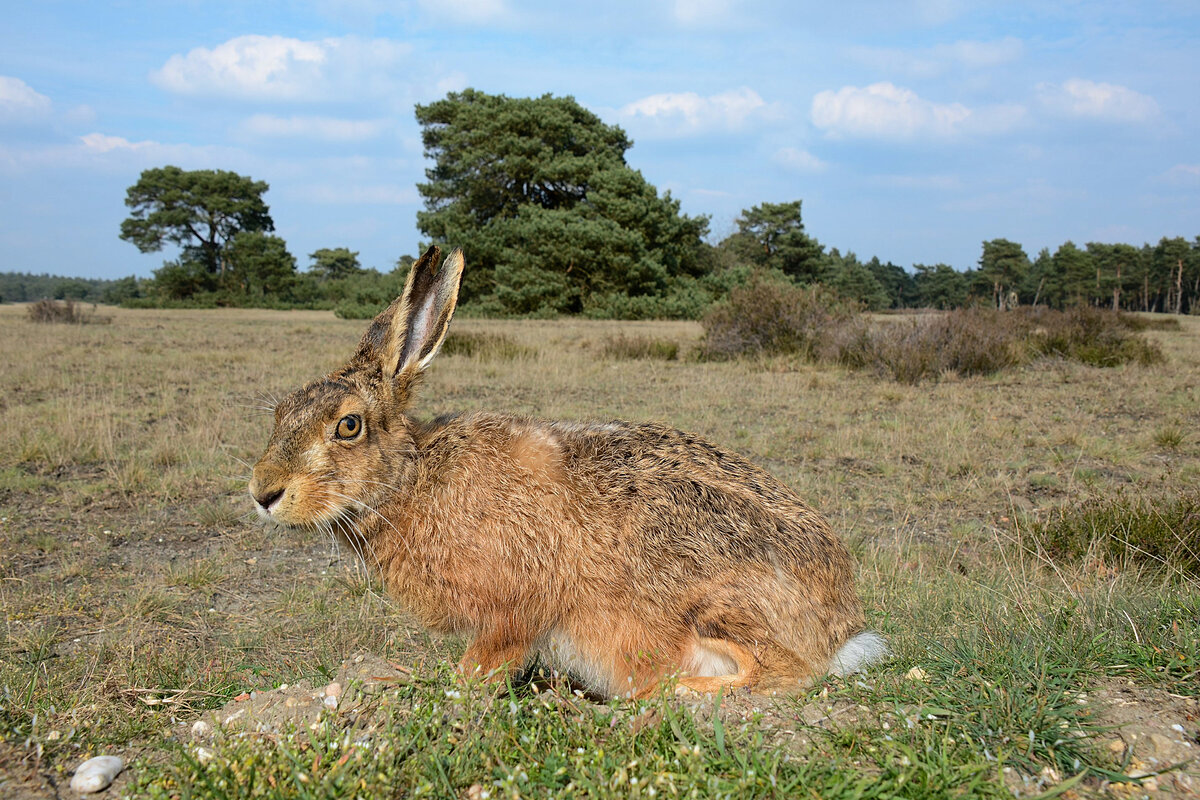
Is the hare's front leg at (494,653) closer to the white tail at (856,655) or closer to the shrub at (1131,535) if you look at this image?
the white tail at (856,655)

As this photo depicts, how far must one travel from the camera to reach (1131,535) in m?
5.23

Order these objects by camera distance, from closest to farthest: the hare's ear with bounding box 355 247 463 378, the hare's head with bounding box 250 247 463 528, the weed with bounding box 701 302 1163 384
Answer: the hare's head with bounding box 250 247 463 528
the hare's ear with bounding box 355 247 463 378
the weed with bounding box 701 302 1163 384

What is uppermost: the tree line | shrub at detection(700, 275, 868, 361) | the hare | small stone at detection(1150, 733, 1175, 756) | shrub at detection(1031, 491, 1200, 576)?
the tree line

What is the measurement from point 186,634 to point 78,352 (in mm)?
13990

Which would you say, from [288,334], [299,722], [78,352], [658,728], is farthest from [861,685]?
[288,334]

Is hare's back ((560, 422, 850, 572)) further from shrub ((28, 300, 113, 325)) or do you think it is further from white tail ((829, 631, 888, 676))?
shrub ((28, 300, 113, 325))

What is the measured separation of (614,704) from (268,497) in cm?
156

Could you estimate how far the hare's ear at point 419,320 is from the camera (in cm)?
351

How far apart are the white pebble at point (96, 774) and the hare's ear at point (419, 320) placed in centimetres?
176

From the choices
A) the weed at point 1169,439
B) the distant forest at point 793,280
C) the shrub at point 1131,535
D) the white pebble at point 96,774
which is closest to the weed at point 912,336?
the weed at point 1169,439

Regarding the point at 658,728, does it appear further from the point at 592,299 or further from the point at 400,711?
the point at 592,299

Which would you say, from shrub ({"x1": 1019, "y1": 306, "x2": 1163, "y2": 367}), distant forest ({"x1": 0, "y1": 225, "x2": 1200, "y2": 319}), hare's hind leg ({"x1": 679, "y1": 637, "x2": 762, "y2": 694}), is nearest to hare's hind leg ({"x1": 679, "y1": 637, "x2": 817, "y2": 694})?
hare's hind leg ({"x1": 679, "y1": 637, "x2": 762, "y2": 694})

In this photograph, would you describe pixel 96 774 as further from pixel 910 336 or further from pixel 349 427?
pixel 910 336

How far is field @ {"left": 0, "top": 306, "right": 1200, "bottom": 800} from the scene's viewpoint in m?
2.23
